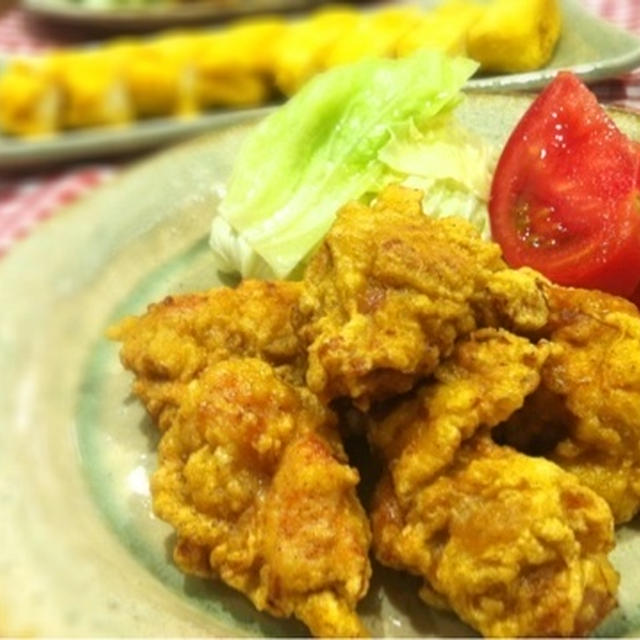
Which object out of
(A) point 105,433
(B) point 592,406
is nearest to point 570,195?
(B) point 592,406

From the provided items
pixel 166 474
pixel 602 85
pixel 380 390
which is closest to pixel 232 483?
pixel 166 474

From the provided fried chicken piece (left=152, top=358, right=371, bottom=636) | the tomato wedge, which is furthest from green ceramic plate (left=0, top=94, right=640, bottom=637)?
the tomato wedge

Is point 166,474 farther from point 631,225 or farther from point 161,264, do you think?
point 631,225

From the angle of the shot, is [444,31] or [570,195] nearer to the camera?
[570,195]

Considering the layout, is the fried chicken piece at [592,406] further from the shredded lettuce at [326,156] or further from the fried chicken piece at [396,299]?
the shredded lettuce at [326,156]

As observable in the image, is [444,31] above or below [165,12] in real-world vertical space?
above

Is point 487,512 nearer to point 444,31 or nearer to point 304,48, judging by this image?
point 444,31
